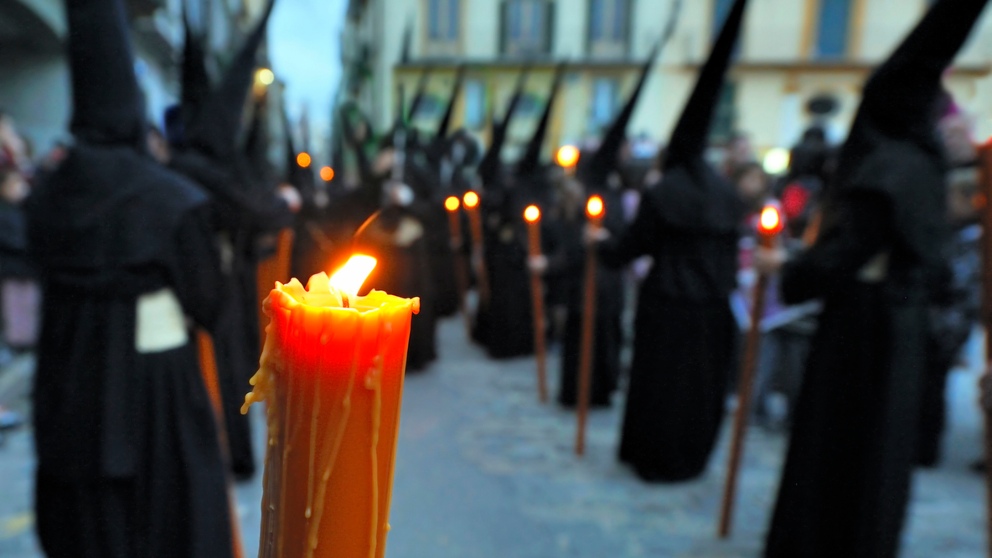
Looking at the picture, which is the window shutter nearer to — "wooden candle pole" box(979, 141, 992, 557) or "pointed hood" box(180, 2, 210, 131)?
"pointed hood" box(180, 2, 210, 131)

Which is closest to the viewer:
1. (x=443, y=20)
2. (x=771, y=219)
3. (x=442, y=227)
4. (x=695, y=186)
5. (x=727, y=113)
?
(x=771, y=219)

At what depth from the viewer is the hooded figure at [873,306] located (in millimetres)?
2600

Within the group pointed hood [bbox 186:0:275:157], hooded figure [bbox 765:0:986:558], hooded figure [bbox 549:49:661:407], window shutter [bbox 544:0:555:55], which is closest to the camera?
hooded figure [bbox 765:0:986:558]

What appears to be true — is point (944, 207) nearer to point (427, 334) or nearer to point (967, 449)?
point (967, 449)

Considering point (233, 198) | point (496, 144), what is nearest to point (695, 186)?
point (233, 198)

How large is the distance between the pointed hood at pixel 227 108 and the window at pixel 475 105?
21239 mm

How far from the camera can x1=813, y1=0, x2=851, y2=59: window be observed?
24359 mm

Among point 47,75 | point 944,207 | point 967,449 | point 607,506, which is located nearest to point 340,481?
point 944,207

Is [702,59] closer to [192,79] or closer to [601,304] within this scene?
[601,304]

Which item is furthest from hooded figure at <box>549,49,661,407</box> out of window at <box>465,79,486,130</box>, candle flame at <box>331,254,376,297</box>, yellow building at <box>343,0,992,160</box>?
window at <box>465,79,486,130</box>

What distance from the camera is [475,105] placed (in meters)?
24.7

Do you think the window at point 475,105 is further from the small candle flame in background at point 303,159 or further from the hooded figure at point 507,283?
the small candle flame in background at point 303,159

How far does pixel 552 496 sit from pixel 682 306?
1.40m

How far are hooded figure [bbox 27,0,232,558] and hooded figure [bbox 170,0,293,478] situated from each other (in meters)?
0.35
